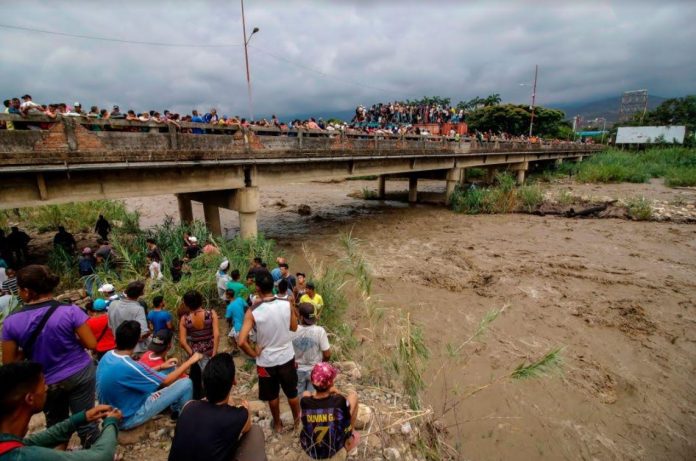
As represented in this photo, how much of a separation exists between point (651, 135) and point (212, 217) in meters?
65.8

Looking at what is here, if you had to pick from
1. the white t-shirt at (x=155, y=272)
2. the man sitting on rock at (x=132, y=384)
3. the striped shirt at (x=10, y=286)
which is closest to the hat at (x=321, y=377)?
the man sitting on rock at (x=132, y=384)

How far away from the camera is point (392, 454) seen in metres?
3.48

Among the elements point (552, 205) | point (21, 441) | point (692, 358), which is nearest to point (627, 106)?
point (552, 205)

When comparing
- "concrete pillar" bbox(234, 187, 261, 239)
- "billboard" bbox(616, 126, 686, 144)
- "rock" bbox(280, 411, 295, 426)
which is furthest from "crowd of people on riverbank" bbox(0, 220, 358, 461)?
"billboard" bbox(616, 126, 686, 144)

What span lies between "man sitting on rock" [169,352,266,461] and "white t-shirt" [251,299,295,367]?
985 millimetres

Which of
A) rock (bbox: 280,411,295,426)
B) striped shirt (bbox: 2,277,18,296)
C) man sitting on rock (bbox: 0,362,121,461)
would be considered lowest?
rock (bbox: 280,411,295,426)

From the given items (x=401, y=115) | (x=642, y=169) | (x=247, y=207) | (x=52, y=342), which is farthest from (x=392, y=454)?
(x=642, y=169)

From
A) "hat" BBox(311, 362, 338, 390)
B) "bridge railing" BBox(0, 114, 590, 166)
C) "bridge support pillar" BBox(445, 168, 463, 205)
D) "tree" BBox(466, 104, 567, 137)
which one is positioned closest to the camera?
"hat" BBox(311, 362, 338, 390)

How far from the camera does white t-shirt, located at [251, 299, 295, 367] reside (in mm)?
3281

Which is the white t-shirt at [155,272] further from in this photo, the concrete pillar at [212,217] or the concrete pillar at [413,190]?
the concrete pillar at [413,190]

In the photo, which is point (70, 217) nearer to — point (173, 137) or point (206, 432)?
point (173, 137)

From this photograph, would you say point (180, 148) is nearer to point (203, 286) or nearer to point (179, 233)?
point (179, 233)

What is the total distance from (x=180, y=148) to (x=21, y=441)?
8194mm

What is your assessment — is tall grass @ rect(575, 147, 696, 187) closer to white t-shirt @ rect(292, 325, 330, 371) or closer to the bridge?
the bridge
